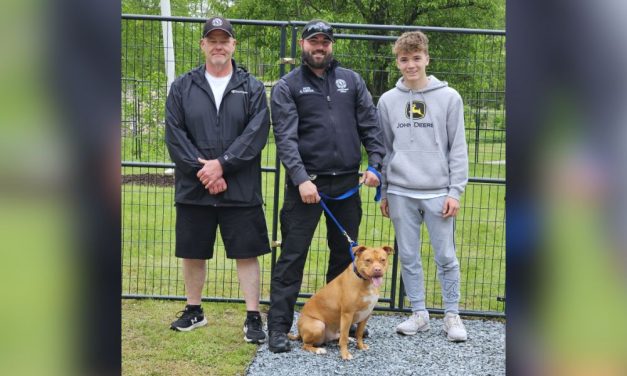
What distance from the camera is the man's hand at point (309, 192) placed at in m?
4.74

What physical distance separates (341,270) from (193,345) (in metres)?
1.30

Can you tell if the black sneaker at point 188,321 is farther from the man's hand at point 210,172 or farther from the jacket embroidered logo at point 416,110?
the jacket embroidered logo at point 416,110

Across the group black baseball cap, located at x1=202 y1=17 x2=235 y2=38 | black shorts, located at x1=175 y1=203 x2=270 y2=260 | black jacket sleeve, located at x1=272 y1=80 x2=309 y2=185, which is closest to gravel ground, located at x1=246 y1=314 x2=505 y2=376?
black shorts, located at x1=175 y1=203 x2=270 y2=260

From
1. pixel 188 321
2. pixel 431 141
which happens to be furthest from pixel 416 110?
pixel 188 321

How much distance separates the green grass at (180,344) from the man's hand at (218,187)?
1.20m

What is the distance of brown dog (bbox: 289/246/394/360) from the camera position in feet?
15.3

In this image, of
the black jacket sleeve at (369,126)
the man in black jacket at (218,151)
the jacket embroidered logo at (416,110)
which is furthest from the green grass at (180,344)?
the jacket embroidered logo at (416,110)

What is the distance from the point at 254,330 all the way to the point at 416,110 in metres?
2.15

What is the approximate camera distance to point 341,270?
5.30 metres

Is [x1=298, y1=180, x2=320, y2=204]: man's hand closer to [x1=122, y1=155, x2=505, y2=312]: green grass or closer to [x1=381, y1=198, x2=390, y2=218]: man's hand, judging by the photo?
[x1=381, y1=198, x2=390, y2=218]: man's hand
